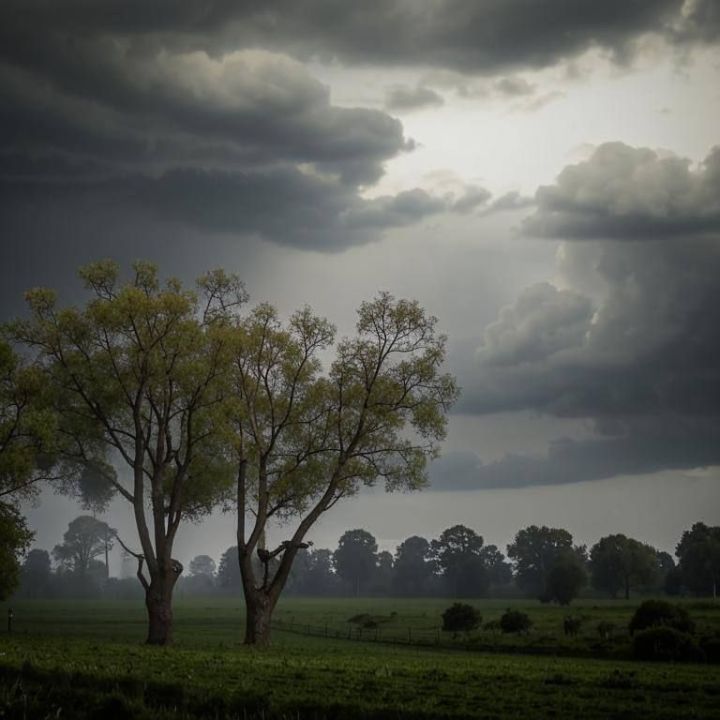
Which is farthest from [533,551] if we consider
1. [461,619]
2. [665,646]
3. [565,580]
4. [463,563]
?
[665,646]

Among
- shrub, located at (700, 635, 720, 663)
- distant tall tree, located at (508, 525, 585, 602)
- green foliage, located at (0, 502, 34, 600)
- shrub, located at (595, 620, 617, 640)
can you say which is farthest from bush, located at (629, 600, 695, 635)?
distant tall tree, located at (508, 525, 585, 602)

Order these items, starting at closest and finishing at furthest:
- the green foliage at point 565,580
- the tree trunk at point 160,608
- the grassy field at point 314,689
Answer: the grassy field at point 314,689, the tree trunk at point 160,608, the green foliage at point 565,580

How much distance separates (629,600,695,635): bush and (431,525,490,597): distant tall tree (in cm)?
13590

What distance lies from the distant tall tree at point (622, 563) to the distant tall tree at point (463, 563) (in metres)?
40.6

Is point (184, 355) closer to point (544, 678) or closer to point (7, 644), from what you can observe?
point (7, 644)

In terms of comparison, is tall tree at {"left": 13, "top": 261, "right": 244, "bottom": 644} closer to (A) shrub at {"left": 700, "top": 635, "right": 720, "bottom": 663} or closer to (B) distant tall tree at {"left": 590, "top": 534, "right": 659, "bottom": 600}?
(A) shrub at {"left": 700, "top": 635, "right": 720, "bottom": 663}

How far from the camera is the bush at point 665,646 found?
46.6m

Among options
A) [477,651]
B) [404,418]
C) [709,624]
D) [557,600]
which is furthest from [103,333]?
[557,600]

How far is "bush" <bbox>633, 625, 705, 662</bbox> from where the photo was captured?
153ft

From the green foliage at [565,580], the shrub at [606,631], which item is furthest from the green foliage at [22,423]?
the green foliage at [565,580]

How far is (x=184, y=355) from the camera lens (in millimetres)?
49250

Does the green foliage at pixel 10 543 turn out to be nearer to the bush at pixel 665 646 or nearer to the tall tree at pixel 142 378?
the tall tree at pixel 142 378

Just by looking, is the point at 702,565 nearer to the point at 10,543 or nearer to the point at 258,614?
the point at 258,614

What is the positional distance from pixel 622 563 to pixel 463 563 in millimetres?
48732
